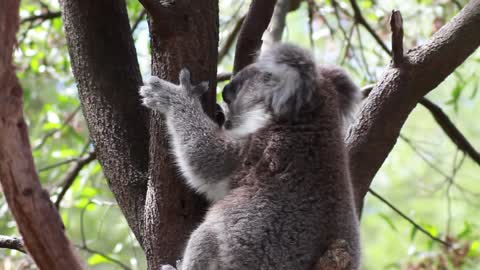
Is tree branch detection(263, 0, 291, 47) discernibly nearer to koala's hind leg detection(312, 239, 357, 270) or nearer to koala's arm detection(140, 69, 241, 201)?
koala's arm detection(140, 69, 241, 201)

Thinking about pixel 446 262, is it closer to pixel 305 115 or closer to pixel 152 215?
pixel 305 115

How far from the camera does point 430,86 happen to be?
8.06 ft

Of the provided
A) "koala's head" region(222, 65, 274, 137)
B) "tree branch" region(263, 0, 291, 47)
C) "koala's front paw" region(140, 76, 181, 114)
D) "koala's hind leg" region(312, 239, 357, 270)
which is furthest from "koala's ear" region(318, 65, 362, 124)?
"koala's hind leg" region(312, 239, 357, 270)

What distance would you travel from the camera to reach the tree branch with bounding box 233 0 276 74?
2.53 meters

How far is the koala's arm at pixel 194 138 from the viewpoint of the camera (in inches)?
90.5

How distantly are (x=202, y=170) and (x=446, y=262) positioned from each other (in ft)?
7.14

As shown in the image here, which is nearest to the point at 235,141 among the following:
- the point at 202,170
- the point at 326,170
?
the point at 202,170

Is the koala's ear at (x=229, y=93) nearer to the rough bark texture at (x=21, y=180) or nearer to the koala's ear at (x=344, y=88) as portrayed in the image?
the koala's ear at (x=344, y=88)

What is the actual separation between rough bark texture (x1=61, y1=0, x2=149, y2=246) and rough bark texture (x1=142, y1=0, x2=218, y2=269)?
144 millimetres

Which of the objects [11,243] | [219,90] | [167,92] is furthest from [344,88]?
[11,243]

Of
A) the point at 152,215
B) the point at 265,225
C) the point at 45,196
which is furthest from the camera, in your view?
Answer: the point at 265,225

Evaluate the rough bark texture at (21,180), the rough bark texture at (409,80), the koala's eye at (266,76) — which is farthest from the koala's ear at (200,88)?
the rough bark texture at (21,180)

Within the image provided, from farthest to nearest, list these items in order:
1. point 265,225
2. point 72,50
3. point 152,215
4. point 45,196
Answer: point 72,50
point 265,225
point 152,215
point 45,196

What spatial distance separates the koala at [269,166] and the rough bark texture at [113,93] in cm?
12
